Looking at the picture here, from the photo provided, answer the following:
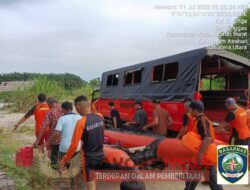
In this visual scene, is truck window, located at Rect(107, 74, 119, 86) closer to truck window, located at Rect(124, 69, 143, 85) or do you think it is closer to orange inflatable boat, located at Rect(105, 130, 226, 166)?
truck window, located at Rect(124, 69, 143, 85)

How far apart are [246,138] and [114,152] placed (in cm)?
285

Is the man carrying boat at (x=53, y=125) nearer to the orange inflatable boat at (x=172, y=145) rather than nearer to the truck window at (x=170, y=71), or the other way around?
the orange inflatable boat at (x=172, y=145)

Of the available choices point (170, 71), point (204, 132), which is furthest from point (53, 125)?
point (170, 71)

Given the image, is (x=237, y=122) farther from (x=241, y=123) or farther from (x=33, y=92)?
(x=33, y=92)

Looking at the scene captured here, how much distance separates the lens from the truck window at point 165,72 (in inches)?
372

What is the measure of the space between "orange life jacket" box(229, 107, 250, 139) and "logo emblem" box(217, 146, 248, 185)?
1.22 metres

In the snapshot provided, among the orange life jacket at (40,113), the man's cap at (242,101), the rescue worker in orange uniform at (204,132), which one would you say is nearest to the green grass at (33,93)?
the man's cap at (242,101)

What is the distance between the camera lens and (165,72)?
9.98m

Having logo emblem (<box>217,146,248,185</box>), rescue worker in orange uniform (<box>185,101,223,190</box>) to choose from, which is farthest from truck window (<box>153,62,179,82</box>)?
rescue worker in orange uniform (<box>185,101,223,190</box>)

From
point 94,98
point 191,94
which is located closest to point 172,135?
point 191,94

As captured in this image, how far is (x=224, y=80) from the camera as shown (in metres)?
10.3

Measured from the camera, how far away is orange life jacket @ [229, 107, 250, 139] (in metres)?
6.87

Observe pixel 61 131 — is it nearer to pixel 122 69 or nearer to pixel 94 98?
pixel 122 69

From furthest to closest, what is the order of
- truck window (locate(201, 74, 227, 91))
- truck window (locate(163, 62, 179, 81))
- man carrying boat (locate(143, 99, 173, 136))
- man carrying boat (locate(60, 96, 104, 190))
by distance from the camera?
truck window (locate(201, 74, 227, 91))
truck window (locate(163, 62, 179, 81))
man carrying boat (locate(143, 99, 173, 136))
man carrying boat (locate(60, 96, 104, 190))
